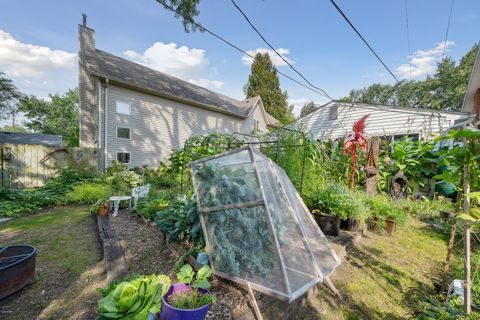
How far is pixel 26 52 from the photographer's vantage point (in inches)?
1366

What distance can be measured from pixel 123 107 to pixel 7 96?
19434 millimetres

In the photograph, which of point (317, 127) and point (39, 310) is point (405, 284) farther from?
point (317, 127)

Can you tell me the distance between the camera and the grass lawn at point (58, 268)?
1985 millimetres

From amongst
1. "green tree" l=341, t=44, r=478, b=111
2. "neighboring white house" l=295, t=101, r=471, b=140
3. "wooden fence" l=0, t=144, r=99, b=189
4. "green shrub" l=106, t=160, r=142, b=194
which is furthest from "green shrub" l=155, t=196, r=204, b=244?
"green tree" l=341, t=44, r=478, b=111

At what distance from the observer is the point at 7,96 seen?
1973 cm

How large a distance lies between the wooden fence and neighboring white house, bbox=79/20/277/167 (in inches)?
35.6

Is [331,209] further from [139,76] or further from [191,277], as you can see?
[139,76]

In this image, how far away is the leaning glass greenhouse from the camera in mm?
1901

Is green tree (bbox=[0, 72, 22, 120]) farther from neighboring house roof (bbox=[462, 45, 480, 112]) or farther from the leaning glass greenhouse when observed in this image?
neighboring house roof (bbox=[462, 45, 480, 112])

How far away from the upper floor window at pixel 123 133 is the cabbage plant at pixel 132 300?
→ 9.11 metres

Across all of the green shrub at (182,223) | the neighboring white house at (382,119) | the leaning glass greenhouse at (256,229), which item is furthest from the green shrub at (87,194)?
the neighboring white house at (382,119)

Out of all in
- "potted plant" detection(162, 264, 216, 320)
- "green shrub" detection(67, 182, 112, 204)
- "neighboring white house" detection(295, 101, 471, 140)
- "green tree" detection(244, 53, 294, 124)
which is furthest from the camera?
"green tree" detection(244, 53, 294, 124)

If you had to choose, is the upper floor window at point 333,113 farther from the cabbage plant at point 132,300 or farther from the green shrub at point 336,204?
the cabbage plant at point 132,300

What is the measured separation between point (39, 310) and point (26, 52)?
163 ft
